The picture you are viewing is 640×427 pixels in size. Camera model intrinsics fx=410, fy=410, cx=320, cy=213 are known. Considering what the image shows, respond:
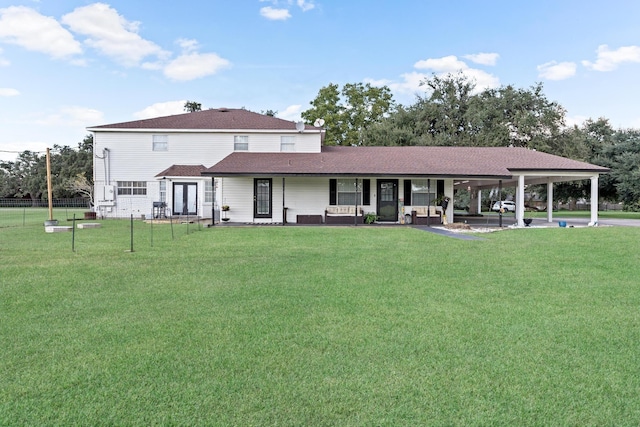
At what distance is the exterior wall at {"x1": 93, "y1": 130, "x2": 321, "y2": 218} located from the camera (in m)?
23.3

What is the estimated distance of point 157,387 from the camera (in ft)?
10.2

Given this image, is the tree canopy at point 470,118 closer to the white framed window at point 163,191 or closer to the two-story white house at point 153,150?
the two-story white house at point 153,150

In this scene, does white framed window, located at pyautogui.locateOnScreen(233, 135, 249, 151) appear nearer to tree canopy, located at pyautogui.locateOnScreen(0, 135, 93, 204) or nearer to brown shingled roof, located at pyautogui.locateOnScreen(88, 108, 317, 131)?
brown shingled roof, located at pyautogui.locateOnScreen(88, 108, 317, 131)

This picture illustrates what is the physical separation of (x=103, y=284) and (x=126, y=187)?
1877 cm

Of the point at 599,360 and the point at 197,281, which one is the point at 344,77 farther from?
the point at 599,360

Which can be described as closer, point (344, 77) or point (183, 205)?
point (183, 205)

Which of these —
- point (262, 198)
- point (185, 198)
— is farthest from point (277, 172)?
point (185, 198)

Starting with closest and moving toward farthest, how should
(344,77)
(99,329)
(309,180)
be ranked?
(99,329)
(309,180)
(344,77)

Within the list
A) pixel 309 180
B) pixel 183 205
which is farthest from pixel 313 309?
pixel 183 205

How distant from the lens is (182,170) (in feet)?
73.3

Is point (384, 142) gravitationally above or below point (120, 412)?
above

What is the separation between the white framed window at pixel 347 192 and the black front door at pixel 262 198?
347cm

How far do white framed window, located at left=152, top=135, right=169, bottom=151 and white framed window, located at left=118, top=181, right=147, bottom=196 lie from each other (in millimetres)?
2137

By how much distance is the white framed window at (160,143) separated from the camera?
76.8 feet
